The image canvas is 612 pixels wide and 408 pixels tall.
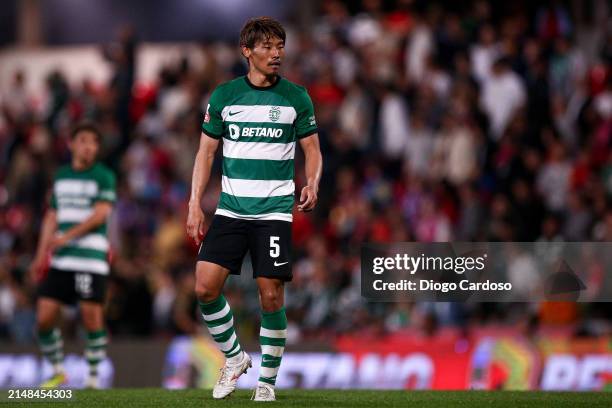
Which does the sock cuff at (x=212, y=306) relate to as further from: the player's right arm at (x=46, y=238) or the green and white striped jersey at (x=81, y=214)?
the player's right arm at (x=46, y=238)

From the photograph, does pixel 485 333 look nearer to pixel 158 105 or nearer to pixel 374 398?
pixel 374 398

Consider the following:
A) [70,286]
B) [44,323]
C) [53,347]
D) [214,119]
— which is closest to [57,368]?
[53,347]

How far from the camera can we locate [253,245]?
931 centimetres

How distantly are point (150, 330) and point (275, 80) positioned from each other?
8953 mm

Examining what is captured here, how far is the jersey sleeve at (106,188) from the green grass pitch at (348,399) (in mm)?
2365

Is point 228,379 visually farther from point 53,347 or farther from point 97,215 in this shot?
point 53,347

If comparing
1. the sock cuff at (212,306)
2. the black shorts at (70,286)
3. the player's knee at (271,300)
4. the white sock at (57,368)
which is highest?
the player's knee at (271,300)

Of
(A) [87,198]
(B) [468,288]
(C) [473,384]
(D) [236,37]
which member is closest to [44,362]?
(A) [87,198]

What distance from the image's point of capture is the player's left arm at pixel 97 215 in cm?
1258

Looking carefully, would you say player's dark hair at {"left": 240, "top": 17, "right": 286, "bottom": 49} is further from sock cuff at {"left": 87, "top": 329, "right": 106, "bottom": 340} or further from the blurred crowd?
the blurred crowd

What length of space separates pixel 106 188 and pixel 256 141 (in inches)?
153

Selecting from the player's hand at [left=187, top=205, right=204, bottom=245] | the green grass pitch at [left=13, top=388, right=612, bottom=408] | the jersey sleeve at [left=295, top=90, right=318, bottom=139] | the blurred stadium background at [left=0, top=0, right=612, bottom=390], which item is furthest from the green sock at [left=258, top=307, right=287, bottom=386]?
the blurred stadium background at [left=0, top=0, right=612, bottom=390]

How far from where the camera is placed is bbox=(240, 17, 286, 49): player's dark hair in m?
9.24

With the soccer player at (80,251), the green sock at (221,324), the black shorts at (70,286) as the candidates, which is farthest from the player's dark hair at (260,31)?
the black shorts at (70,286)
